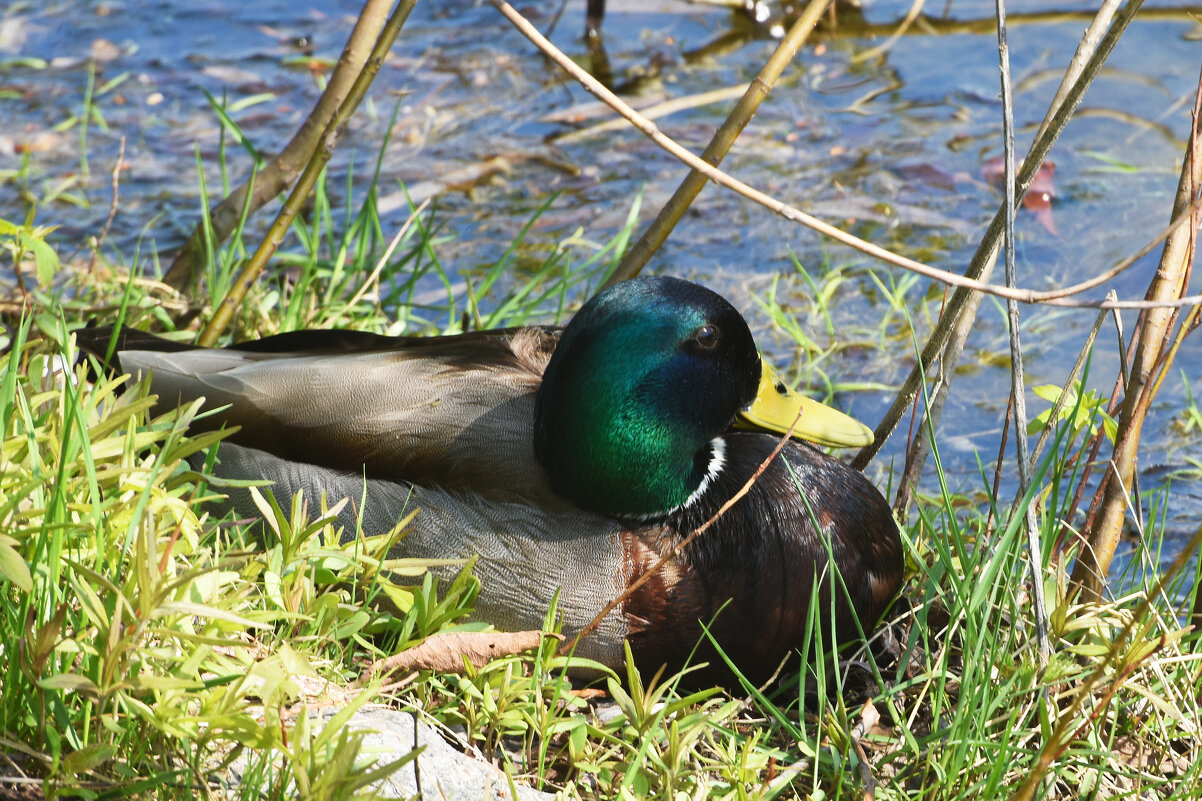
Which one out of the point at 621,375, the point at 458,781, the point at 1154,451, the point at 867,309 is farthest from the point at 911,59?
the point at 458,781

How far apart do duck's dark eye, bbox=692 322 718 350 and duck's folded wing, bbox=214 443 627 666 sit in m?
0.46

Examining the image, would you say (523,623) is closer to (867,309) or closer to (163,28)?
(867,309)

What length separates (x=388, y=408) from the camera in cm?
296

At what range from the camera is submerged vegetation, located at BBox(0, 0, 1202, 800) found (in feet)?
6.16

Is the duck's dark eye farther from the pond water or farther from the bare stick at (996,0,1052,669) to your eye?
the pond water

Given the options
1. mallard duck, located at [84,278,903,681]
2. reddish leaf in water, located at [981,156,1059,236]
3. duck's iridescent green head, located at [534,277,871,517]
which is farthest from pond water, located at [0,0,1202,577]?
duck's iridescent green head, located at [534,277,871,517]

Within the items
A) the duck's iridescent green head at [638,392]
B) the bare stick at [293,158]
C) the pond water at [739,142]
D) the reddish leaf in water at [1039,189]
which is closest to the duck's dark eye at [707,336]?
the duck's iridescent green head at [638,392]

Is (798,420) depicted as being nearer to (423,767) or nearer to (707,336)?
(707,336)

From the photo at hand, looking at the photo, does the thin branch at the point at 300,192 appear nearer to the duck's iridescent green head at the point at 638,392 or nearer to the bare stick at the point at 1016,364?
the duck's iridescent green head at the point at 638,392

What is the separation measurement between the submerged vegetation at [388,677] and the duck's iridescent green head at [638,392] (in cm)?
41

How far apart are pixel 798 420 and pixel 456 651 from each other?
1.03 meters

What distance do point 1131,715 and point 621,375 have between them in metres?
1.27

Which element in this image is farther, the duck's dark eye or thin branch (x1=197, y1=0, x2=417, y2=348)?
thin branch (x1=197, y1=0, x2=417, y2=348)

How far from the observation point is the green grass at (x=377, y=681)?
6.15 ft
